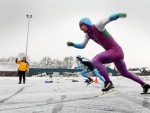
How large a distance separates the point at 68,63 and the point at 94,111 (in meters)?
140

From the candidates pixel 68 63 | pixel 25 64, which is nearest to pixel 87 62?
pixel 25 64

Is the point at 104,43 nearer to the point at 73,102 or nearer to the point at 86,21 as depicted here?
the point at 86,21

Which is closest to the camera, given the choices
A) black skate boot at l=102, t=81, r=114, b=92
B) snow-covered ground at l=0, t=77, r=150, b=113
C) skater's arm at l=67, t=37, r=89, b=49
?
snow-covered ground at l=0, t=77, r=150, b=113

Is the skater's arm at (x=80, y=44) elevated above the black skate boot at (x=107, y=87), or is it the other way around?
the skater's arm at (x=80, y=44)

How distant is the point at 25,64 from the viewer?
20922 mm

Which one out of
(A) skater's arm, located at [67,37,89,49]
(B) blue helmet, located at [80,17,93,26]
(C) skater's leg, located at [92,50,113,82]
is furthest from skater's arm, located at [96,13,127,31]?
(A) skater's arm, located at [67,37,89,49]

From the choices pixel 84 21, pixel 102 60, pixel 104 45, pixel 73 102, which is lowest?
pixel 73 102

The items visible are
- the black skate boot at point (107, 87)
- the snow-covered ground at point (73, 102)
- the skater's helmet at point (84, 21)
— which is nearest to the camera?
the snow-covered ground at point (73, 102)

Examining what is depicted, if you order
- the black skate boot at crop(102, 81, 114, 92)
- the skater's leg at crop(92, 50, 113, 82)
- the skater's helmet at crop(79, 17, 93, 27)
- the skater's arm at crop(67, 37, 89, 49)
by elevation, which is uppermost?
the skater's helmet at crop(79, 17, 93, 27)

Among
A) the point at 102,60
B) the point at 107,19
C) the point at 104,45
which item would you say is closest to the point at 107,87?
the point at 102,60

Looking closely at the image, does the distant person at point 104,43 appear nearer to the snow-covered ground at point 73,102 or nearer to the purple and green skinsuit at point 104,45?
the purple and green skinsuit at point 104,45

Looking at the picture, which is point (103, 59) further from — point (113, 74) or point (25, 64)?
point (113, 74)

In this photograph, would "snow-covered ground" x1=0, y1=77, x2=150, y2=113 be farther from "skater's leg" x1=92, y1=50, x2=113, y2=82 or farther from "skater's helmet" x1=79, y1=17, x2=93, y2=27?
"skater's helmet" x1=79, y1=17, x2=93, y2=27

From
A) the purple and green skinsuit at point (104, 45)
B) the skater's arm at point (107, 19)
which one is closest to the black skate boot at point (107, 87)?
the purple and green skinsuit at point (104, 45)
